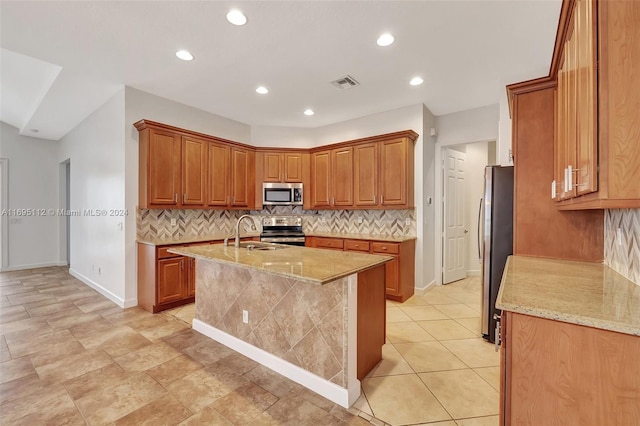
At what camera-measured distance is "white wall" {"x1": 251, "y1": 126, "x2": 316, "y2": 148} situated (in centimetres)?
535

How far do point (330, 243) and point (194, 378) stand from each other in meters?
2.73

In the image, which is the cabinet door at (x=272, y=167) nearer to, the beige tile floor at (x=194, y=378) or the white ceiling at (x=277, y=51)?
the white ceiling at (x=277, y=51)

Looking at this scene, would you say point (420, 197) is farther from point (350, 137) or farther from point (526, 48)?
point (526, 48)

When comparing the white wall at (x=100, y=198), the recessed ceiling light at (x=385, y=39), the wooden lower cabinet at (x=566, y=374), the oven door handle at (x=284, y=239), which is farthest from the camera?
the oven door handle at (x=284, y=239)

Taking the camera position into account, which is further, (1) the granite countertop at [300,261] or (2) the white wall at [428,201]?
(2) the white wall at [428,201]

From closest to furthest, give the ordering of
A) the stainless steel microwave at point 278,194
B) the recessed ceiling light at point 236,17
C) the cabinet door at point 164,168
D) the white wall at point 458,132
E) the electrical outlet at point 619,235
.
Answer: the electrical outlet at point 619,235, the recessed ceiling light at point 236,17, the cabinet door at point 164,168, the white wall at point 458,132, the stainless steel microwave at point 278,194

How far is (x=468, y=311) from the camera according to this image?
3580 millimetres

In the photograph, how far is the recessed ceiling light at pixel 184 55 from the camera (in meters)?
2.87

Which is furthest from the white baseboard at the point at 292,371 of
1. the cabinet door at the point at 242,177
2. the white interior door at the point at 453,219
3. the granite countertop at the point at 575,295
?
the white interior door at the point at 453,219

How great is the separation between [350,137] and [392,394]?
3.98 m

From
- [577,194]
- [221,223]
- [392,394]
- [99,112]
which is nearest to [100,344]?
[221,223]

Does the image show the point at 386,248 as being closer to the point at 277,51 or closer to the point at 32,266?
the point at 277,51

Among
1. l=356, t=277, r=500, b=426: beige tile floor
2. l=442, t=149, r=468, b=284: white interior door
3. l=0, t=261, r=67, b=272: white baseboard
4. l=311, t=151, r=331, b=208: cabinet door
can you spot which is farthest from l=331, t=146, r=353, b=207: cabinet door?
l=0, t=261, r=67, b=272: white baseboard

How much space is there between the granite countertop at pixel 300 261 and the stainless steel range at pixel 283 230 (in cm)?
193
